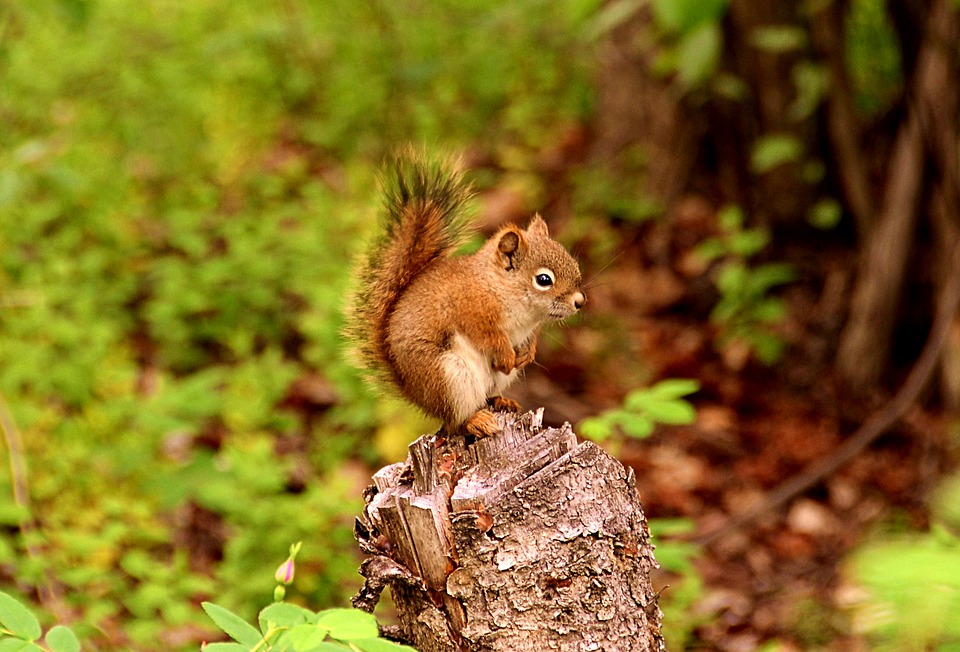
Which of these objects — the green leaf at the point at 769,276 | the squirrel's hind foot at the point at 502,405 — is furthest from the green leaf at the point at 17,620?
the green leaf at the point at 769,276

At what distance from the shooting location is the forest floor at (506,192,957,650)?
367 centimetres

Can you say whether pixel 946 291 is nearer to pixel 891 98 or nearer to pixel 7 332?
pixel 891 98

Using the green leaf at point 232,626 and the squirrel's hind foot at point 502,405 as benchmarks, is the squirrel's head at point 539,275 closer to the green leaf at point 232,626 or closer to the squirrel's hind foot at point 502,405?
the squirrel's hind foot at point 502,405

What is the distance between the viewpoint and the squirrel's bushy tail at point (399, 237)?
6.84 feet

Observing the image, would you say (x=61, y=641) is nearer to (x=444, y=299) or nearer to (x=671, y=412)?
(x=444, y=299)

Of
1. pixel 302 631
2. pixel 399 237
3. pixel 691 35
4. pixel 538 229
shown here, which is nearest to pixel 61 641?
pixel 302 631

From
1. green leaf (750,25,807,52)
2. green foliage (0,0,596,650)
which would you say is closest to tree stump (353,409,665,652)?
green foliage (0,0,596,650)

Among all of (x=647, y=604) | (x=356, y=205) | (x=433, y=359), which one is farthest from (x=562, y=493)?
(x=356, y=205)

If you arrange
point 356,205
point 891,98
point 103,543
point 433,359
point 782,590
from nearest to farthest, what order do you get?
point 433,359 → point 103,543 → point 782,590 → point 891,98 → point 356,205

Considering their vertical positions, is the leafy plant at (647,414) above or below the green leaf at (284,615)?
above

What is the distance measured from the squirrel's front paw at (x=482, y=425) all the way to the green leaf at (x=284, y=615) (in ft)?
2.13

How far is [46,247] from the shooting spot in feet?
14.5

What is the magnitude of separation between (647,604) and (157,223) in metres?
4.17

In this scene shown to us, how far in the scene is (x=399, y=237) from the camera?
6.87 ft
